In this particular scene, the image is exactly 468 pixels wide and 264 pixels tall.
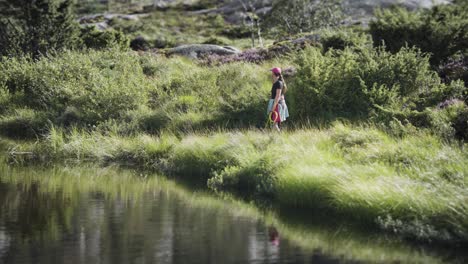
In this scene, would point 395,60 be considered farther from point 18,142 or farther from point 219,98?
point 18,142

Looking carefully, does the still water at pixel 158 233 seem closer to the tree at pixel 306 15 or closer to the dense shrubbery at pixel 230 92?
the dense shrubbery at pixel 230 92

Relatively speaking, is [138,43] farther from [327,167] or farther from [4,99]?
[327,167]

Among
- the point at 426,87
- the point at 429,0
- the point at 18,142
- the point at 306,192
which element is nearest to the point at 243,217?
the point at 306,192

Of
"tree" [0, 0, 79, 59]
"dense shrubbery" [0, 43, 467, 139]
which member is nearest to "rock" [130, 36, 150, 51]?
"tree" [0, 0, 79, 59]

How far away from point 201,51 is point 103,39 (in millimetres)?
5945

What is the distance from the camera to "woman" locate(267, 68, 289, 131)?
19.5 metres

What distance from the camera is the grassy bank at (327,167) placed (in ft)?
36.9

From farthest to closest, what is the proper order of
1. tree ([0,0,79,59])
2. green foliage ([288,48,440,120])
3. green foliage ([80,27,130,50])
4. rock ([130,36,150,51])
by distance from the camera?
rock ([130,36,150,51]) → green foliage ([80,27,130,50]) → tree ([0,0,79,59]) → green foliage ([288,48,440,120])

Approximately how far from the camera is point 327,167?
14031 millimetres

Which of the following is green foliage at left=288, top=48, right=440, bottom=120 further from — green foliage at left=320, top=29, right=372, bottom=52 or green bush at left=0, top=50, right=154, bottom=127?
green bush at left=0, top=50, right=154, bottom=127

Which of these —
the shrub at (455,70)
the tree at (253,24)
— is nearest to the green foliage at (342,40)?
the shrub at (455,70)

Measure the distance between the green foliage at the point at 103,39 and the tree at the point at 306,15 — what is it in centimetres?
968

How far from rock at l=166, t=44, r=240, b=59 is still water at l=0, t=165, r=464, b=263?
19.6 meters

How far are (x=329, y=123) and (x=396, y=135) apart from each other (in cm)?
406
